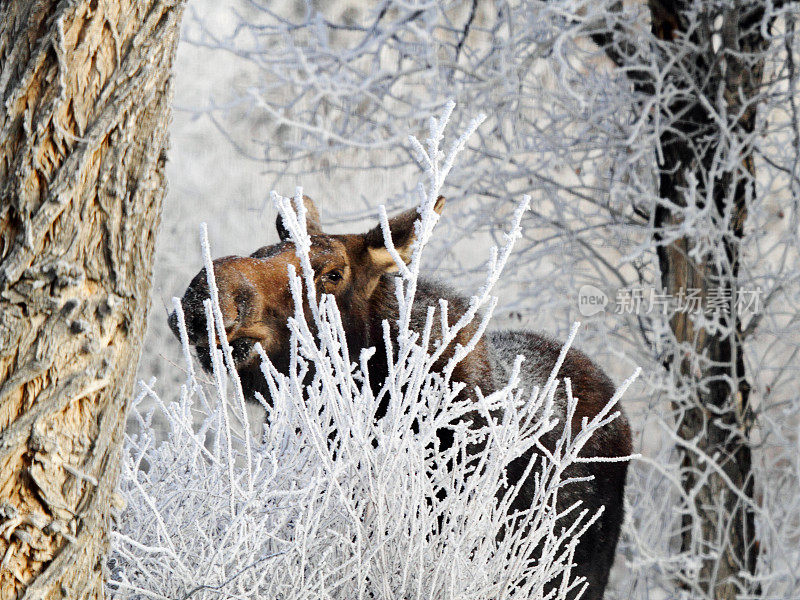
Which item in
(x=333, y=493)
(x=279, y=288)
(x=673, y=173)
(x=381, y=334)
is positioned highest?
(x=673, y=173)

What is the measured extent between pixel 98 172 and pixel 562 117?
140 inches

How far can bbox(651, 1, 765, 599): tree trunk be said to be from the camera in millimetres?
3924

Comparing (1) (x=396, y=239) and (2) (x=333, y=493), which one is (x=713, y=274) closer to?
(1) (x=396, y=239)

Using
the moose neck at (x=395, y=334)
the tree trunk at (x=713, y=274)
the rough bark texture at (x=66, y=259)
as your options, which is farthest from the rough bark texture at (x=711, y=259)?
the rough bark texture at (x=66, y=259)

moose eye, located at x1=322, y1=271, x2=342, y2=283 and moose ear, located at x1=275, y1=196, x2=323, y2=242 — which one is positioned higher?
moose ear, located at x1=275, y1=196, x2=323, y2=242

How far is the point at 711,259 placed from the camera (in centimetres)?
414

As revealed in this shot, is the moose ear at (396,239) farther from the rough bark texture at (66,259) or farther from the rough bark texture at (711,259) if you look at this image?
the rough bark texture at (711,259)

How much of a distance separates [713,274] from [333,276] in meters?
2.45

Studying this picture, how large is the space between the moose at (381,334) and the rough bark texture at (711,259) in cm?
126

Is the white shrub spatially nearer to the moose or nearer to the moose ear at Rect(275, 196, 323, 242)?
the moose

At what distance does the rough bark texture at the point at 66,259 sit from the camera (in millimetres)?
1196

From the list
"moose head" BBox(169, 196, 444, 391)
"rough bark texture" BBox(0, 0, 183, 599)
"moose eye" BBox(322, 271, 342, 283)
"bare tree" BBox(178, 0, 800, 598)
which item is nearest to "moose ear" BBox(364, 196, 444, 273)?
"moose head" BBox(169, 196, 444, 391)

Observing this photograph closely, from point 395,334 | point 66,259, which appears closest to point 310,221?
point 395,334

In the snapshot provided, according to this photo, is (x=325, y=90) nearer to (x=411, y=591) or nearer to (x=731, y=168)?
(x=731, y=168)
